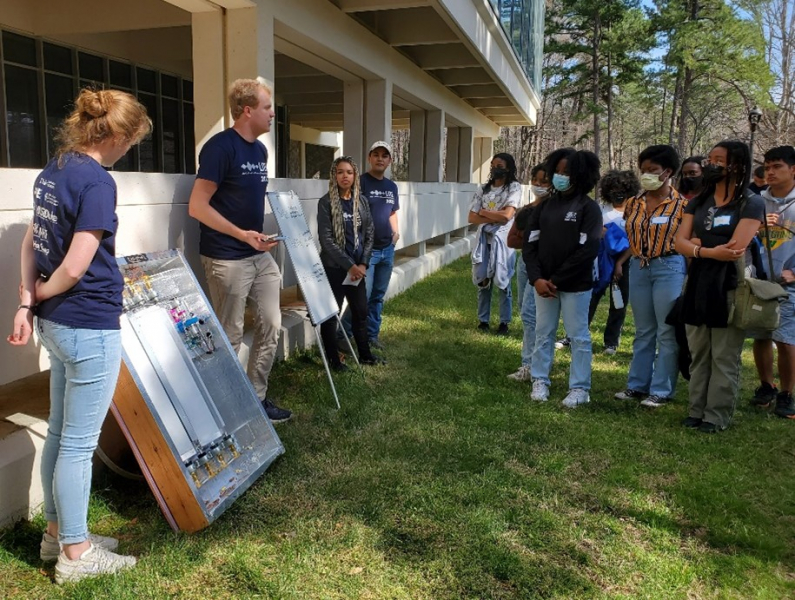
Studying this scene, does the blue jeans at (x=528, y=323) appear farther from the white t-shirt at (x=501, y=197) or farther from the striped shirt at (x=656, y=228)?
the white t-shirt at (x=501, y=197)

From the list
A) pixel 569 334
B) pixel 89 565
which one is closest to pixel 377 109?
pixel 569 334

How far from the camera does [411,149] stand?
557 inches

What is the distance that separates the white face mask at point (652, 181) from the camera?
4.61m

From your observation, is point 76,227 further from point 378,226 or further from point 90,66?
point 90,66

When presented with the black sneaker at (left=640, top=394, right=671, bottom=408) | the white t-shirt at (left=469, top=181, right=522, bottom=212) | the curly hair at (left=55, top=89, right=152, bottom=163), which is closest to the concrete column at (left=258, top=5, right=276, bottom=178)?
the white t-shirt at (left=469, top=181, right=522, bottom=212)

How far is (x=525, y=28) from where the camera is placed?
15609 mm

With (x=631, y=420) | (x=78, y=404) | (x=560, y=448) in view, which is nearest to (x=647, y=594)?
(x=560, y=448)

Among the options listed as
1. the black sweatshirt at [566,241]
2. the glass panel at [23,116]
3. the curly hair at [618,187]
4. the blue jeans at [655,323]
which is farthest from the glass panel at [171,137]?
the blue jeans at [655,323]

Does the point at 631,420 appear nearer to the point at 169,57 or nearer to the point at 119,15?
the point at 119,15

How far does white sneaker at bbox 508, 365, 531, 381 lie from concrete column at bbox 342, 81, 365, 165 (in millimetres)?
5411

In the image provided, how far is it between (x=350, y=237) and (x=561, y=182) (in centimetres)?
175

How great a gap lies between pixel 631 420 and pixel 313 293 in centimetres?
250

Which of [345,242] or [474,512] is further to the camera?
[345,242]

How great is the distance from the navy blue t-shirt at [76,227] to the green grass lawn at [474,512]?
109 cm
